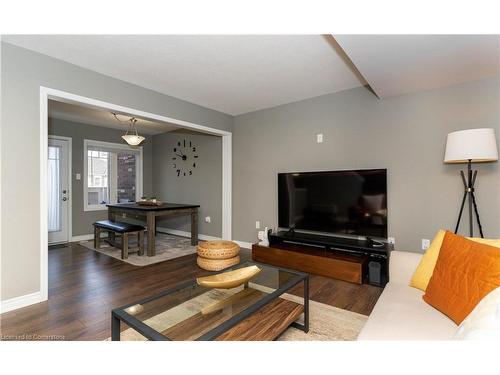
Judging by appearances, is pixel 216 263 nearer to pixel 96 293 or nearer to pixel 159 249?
pixel 96 293

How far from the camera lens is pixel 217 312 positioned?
1414mm

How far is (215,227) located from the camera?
457cm

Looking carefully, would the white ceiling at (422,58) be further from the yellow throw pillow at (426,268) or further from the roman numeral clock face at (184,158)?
the roman numeral clock face at (184,158)

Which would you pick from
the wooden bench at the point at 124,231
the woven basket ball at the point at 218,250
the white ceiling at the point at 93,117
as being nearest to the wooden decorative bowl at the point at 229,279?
the woven basket ball at the point at 218,250

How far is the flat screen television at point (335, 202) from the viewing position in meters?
2.75

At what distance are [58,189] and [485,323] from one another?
5642 mm

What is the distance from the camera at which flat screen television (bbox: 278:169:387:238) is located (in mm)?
2748

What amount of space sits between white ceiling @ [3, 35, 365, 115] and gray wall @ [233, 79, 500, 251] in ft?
1.20

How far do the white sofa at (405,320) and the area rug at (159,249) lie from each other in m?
2.86

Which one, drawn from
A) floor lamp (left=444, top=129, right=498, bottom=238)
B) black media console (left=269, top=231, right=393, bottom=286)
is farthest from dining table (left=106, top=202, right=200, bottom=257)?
floor lamp (left=444, top=129, right=498, bottom=238)

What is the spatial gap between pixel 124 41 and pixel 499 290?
281cm

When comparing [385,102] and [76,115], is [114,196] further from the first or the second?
[385,102]

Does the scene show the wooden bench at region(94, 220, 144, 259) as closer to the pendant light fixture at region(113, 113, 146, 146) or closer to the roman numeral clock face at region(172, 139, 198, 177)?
the pendant light fixture at region(113, 113, 146, 146)

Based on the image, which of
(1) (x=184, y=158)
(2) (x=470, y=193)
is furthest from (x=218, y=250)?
(1) (x=184, y=158)
